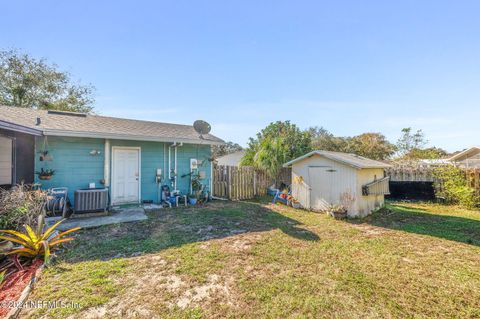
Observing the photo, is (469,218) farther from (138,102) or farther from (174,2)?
(138,102)

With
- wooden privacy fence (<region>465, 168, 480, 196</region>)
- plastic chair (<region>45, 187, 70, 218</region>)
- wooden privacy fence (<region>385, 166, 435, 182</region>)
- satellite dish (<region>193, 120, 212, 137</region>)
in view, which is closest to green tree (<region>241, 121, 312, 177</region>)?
satellite dish (<region>193, 120, 212, 137</region>)

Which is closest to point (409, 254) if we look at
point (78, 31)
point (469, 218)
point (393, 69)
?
point (469, 218)

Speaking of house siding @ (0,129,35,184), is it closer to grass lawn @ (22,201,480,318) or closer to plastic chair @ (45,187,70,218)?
plastic chair @ (45,187,70,218)

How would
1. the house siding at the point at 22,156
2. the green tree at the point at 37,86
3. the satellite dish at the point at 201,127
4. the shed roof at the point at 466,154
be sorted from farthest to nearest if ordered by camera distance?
the shed roof at the point at 466,154 < the green tree at the point at 37,86 < the satellite dish at the point at 201,127 < the house siding at the point at 22,156

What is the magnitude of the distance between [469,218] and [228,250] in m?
7.58

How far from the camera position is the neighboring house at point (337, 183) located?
21.0 feet

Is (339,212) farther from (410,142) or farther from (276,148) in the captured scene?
(410,142)

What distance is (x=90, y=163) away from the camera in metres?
6.66

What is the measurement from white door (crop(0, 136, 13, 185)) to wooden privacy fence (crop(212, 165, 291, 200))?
6326 mm

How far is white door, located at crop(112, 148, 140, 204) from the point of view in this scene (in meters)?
7.12

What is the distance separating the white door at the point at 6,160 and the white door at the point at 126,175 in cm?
241

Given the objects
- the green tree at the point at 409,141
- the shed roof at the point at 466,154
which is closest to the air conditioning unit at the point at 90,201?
the green tree at the point at 409,141

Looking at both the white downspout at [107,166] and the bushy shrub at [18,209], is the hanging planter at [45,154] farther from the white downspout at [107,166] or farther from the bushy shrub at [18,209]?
the bushy shrub at [18,209]

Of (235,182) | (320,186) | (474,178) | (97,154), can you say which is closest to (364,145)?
(474,178)
